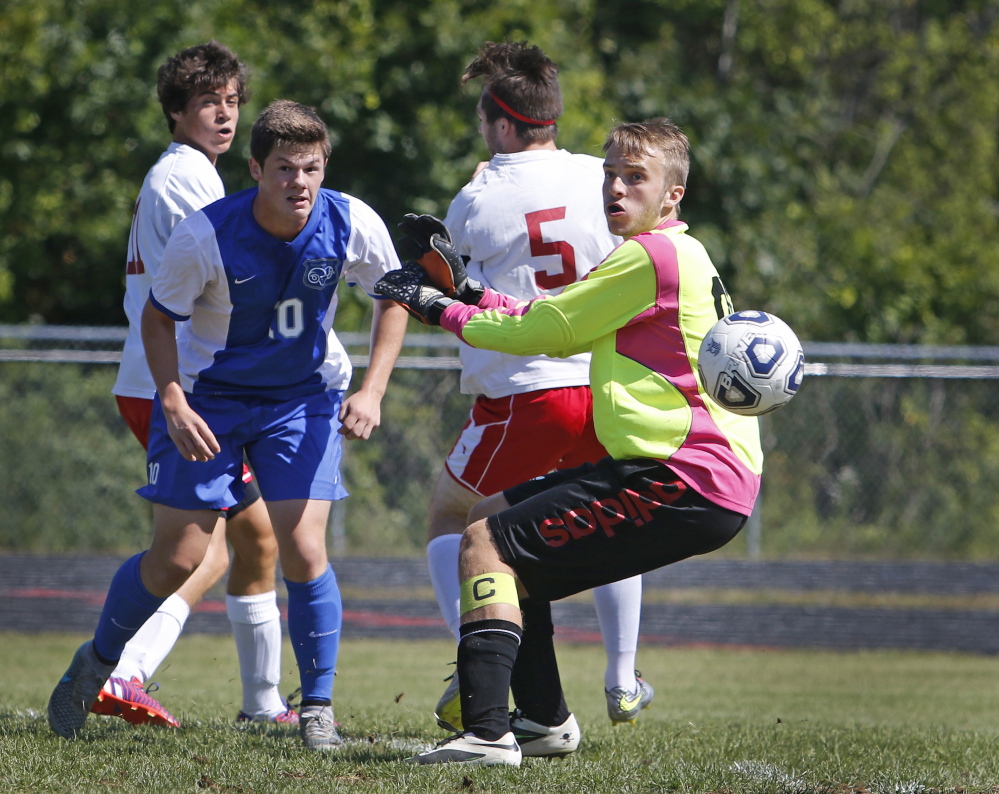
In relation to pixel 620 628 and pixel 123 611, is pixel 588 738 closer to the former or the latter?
pixel 620 628

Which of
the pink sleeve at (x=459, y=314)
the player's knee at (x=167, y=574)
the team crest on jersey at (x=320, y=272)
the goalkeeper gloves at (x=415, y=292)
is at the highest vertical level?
the team crest on jersey at (x=320, y=272)

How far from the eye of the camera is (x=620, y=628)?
4.38m

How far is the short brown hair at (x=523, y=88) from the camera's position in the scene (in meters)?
4.32

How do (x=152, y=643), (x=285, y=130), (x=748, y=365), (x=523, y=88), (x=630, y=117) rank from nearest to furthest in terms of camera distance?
(x=748, y=365) → (x=285, y=130) → (x=523, y=88) → (x=152, y=643) → (x=630, y=117)

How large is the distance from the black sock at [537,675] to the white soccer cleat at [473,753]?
0.56 m

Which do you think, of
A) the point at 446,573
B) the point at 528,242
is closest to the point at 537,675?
the point at 446,573

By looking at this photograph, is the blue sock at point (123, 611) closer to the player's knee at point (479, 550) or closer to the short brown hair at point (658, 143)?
the player's knee at point (479, 550)

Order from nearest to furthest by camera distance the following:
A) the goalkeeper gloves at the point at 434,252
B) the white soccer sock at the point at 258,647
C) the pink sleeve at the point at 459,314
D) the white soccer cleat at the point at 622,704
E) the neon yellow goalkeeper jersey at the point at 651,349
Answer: the neon yellow goalkeeper jersey at the point at 651,349, the pink sleeve at the point at 459,314, the goalkeeper gloves at the point at 434,252, the white soccer cleat at the point at 622,704, the white soccer sock at the point at 258,647

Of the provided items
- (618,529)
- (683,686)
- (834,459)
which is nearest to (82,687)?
(618,529)

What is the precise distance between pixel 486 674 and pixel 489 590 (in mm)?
238

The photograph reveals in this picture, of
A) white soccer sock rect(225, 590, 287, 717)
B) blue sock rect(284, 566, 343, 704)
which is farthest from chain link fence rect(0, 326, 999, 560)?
blue sock rect(284, 566, 343, 704)

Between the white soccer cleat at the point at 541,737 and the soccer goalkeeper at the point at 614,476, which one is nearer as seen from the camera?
the soccer goalkeeper at the point at 614,476

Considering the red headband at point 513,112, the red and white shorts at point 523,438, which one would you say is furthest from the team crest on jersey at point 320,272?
the red headband at point 513,112

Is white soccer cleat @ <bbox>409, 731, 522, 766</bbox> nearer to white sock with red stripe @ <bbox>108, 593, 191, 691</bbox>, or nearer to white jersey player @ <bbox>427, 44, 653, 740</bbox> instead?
white jersey player @ <bbox>427, 44, 653, 740</bbox>
